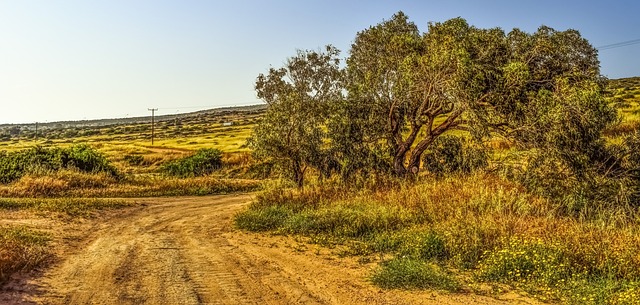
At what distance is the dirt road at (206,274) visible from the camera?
7562 mm

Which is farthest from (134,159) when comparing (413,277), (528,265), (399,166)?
(528,265)

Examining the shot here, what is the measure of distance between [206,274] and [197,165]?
36.2 m

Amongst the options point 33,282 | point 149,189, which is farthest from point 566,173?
point 149,189

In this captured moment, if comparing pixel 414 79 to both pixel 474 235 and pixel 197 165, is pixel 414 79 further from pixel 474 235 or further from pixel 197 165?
pixel 197 165

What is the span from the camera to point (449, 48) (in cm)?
1535

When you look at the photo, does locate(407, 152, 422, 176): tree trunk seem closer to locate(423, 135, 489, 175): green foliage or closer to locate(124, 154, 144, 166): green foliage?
locate(423, 135, 489, 175): green foliage

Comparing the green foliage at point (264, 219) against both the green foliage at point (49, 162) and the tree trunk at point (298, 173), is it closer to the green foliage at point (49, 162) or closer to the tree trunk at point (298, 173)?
the tree trunk at point (298, 173)

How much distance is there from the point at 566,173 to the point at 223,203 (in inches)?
555

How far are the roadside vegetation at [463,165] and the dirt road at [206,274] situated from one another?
0.61 meters

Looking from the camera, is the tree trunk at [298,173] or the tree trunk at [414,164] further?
the tree trunk at [298,173]

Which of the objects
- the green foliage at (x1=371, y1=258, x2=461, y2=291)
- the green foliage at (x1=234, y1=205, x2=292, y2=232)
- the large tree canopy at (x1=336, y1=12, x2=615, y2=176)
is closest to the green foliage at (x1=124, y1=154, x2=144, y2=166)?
the large tree canopy at (x1=336, y1=12, x2=615, y2=176)

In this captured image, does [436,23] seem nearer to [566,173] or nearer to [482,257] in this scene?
[566,173]

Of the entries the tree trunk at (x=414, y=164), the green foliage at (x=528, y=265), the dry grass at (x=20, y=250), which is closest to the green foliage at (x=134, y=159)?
the tree trunk at (x=414, y=164)

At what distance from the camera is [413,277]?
822 cm
